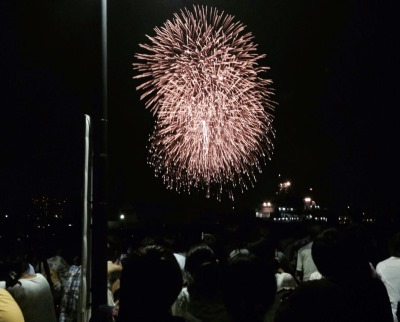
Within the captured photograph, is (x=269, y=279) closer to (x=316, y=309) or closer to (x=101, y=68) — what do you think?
(x=316, y=309)

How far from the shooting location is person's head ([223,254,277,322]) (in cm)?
331

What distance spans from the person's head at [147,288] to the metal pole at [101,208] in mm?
2744

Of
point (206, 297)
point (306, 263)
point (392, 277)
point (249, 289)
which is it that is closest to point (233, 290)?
point (249, 289)

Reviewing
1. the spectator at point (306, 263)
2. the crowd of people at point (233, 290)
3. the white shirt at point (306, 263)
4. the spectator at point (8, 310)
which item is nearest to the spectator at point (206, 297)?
the crowd of people at point (233, 290)

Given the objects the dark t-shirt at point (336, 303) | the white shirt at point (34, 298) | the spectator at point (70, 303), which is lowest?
the spectator at point (70, 303)

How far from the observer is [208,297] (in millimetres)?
4234

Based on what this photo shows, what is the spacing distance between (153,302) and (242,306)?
23.4 inches

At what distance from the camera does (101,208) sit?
246 inches

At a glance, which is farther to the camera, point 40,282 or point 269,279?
point 40,282

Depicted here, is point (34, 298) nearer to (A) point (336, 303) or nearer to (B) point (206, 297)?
(B) point (206, 297)

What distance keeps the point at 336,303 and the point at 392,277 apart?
262cm

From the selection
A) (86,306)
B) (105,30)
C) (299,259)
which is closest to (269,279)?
(86,306)

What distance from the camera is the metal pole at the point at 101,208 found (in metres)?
5.86

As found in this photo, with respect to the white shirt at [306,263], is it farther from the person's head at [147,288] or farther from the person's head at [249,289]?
the person's head at [147,288]
